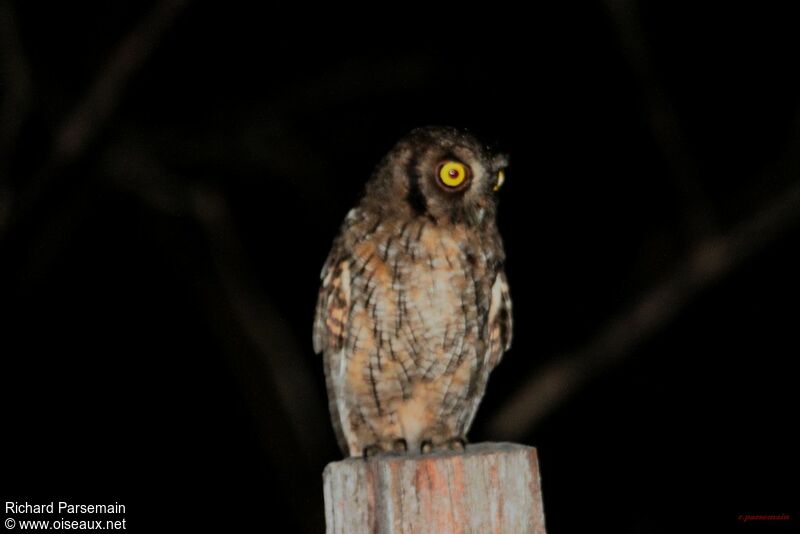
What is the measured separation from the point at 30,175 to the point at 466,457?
387cm

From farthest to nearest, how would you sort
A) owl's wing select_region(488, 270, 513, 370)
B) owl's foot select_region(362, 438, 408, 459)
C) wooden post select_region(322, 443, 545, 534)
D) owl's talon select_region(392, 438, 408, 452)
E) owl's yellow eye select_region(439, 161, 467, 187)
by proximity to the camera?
1. owl's wing select_region(488, 270, 513, 370)
2. owl's yellow eye select_region(439, 161, 467, 187)
3. owl's talon select_region(392, 438, 408, 452)
4. owl's foot select_region(362, 438, 408, 459)
5. wooden post select_region(322, 443, 545, 534)

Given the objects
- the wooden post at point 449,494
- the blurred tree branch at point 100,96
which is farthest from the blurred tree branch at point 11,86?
the wooden post at point 449,494

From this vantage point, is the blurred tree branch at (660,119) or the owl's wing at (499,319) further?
the blurred tree branch at (660,119)

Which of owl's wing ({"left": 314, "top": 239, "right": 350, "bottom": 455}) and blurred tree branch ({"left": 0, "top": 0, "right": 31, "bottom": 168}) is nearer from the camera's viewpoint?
owl's wing ({"left": 314, "top": 239, "right": 350, "bottom": 455})

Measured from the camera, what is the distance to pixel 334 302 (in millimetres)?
2244

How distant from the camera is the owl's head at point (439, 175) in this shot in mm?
2238

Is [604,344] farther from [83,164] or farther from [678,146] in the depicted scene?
[83,164]

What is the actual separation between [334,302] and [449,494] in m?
1.04

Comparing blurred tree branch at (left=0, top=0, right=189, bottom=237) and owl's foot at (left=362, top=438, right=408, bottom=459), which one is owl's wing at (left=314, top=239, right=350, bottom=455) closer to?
owl's foot at (left=362, top=438, right=408, bottom=459)

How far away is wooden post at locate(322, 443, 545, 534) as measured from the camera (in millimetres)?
1253

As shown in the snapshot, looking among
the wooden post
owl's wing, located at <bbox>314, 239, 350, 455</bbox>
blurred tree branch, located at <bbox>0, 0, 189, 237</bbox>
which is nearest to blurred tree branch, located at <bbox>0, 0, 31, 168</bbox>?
blurred tree branch, located at <bbox>0, 0, 189, 237</bbox>

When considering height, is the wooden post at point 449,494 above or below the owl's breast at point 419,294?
below

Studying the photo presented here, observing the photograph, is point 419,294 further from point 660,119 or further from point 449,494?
point 660,119

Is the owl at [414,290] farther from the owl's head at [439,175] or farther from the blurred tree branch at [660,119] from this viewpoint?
the blurred tree branch at [660,119]
